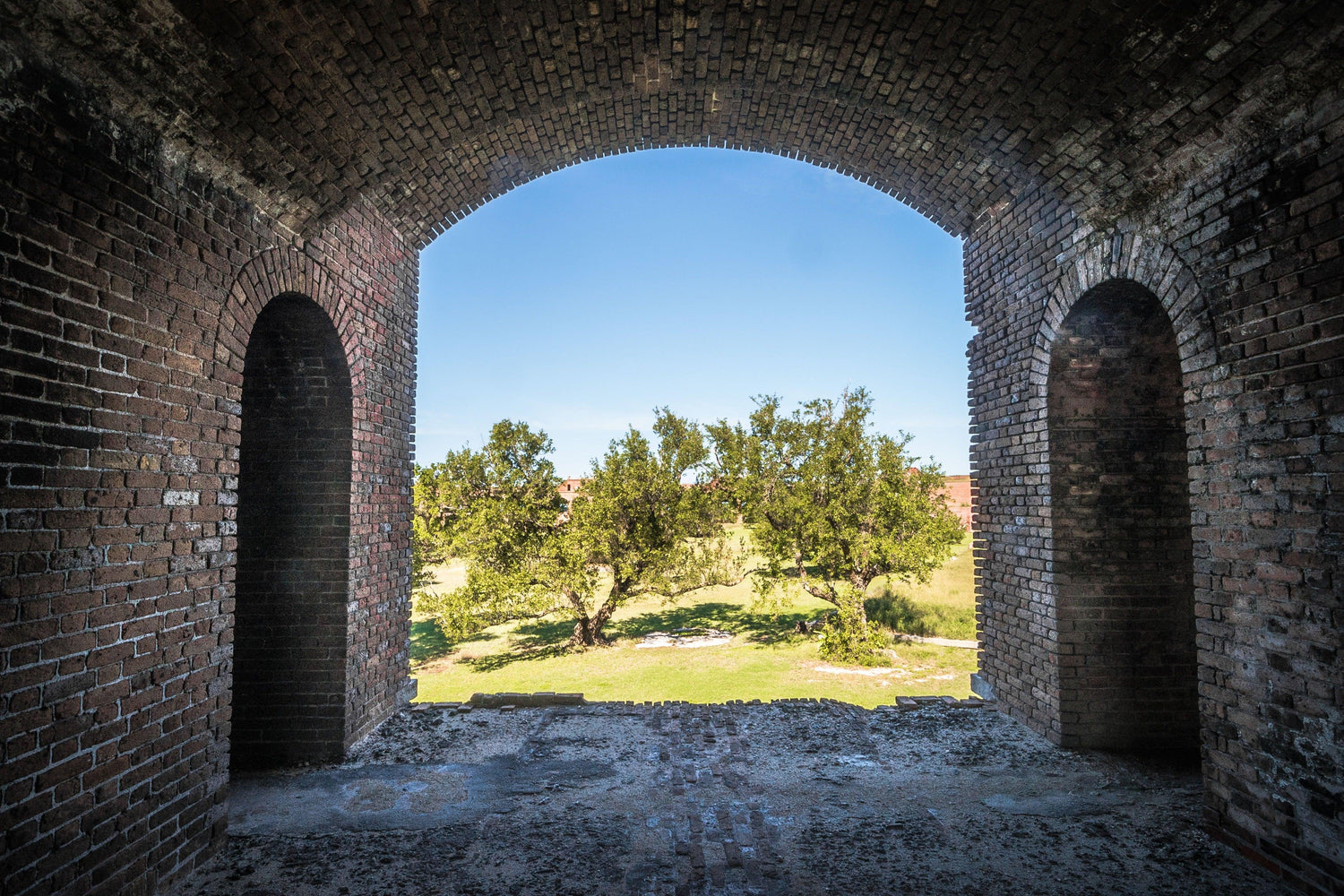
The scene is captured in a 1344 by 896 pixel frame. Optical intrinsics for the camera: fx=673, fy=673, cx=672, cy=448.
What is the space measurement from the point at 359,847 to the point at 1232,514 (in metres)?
5.35

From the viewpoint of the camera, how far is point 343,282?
540 centimetres

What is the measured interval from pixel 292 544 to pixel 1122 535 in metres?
6.60

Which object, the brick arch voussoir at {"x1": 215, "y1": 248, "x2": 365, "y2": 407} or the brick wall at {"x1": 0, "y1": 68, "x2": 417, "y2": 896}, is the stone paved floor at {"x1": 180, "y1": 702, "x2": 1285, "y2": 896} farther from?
the brick arch voussoir at {"x1": 215, "y1": 248, "x2": 365, "y2": 407}

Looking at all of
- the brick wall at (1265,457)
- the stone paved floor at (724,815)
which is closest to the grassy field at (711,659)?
the stone paved floor at (724,815)

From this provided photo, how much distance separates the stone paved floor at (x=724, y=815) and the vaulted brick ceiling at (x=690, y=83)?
3.99 metres

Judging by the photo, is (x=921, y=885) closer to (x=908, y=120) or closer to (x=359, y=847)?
(x=359, y=847)

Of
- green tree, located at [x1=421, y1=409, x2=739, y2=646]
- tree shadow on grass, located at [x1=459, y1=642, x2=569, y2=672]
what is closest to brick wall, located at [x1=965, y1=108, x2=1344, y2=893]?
green tree, located at [x1=421, y1=409, x2=739, y2=646]

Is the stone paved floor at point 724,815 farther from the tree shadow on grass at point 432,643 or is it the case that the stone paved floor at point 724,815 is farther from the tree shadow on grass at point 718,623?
the tree shadow on grass at point 718,623

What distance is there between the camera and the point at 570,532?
15805 mm

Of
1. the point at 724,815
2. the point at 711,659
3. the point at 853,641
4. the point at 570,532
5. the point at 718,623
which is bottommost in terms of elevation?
the point at 718,623

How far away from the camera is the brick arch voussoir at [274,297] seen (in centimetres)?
406

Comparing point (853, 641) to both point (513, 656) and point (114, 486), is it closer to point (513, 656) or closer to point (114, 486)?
point (513, 656)

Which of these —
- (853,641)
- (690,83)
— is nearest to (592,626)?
(853,641)

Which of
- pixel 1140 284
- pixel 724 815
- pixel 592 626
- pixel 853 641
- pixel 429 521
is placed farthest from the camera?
pixel 592 626
